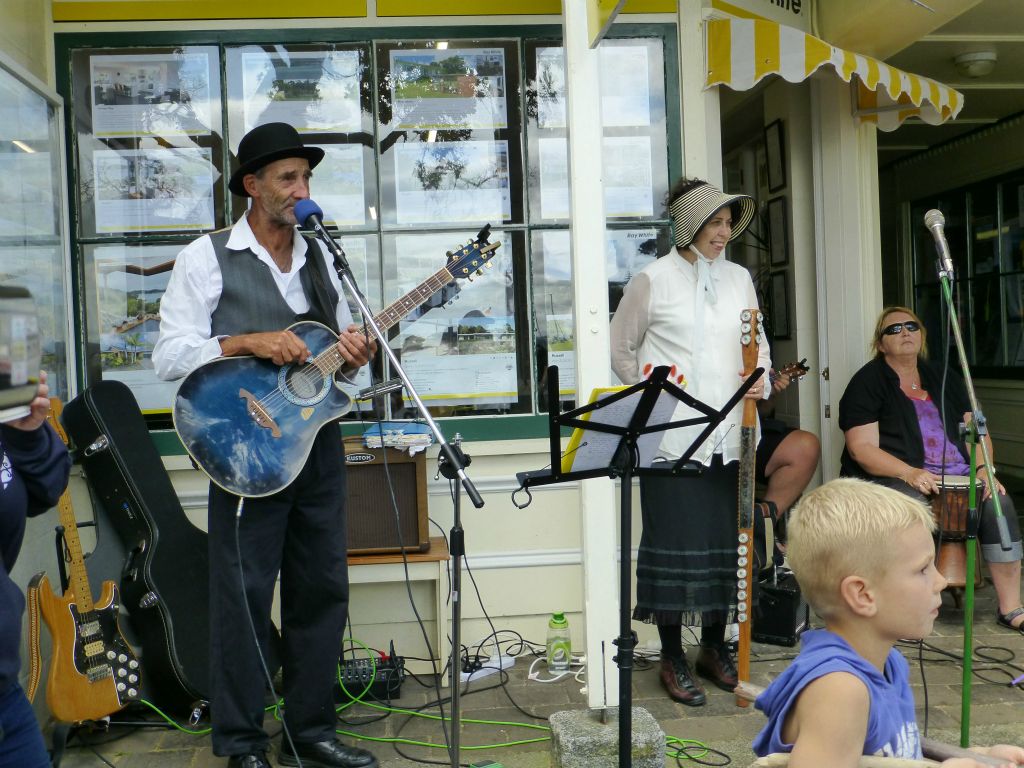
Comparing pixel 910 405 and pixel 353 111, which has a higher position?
pixel 353 111

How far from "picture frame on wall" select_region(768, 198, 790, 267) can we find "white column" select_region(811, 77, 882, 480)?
1.14 ft

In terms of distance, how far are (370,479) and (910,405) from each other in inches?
94.7

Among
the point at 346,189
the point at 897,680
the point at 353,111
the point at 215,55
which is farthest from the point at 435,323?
the point at 897,680

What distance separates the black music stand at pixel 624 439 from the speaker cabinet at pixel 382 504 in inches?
61.4

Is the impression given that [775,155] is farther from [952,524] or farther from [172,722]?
[172,722]

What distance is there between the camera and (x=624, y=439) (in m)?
2.31

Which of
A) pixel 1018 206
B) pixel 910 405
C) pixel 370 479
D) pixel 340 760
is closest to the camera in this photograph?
pixel 340 760

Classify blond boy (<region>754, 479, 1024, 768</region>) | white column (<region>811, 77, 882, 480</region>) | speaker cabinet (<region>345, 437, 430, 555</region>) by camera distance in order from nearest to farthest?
blond boy (<region>754, 479, 1024, 768</region>) → speaker cabinet (<region>345, 437, 430, 555</region>) → white column (<region>811, 77, 882, 480</region>)

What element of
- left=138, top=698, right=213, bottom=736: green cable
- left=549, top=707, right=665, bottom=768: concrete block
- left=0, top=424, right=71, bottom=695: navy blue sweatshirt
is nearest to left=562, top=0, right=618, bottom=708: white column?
left=549, top=707, right=665, bottom=768: concrete block

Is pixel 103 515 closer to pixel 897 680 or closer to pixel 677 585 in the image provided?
pixel 677 585

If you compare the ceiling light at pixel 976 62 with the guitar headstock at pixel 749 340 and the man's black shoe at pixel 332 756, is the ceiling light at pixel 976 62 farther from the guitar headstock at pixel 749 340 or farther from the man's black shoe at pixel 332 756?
the man's black shoe at pixel 332 756

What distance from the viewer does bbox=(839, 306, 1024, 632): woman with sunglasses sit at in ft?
14.2

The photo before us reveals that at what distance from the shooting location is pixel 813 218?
5.00 m

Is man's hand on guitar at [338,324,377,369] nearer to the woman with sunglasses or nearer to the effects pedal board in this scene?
the effects pedal board
